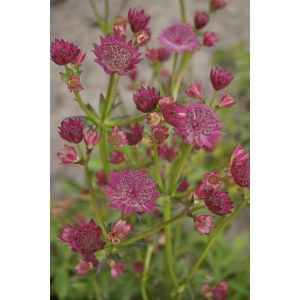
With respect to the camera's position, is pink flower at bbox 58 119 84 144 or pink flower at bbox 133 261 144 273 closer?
pink flower at bbox 58 119 84 144

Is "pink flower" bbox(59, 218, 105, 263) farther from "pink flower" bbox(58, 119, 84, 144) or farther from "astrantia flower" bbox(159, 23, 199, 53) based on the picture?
"astrantia flower" bbox(159, 23, 199, 53)

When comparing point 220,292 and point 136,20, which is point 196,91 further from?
point 220,292

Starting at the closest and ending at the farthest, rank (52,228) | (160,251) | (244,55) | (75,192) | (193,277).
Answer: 1. (193,277)
2. (160,251)
3. (52,228)
4. (75,192)
5. (244,55)

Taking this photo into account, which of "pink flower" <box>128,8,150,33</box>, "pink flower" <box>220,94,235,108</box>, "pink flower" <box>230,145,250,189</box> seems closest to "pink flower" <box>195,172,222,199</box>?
"pink flower" <box>230,145,250,189</box>

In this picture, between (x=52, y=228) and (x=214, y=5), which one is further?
(x=52, y=228)

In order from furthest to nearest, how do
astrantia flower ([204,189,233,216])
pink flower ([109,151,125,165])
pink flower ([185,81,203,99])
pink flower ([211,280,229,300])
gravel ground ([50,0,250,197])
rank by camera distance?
gravel ground ([50,0,250,197]) → pink flower ([211,280,229,300]) → pink flower ([109,151,125,165]) → pink flower ([185,81,203,99]) → astrantia flower ([204,189,233,216])
